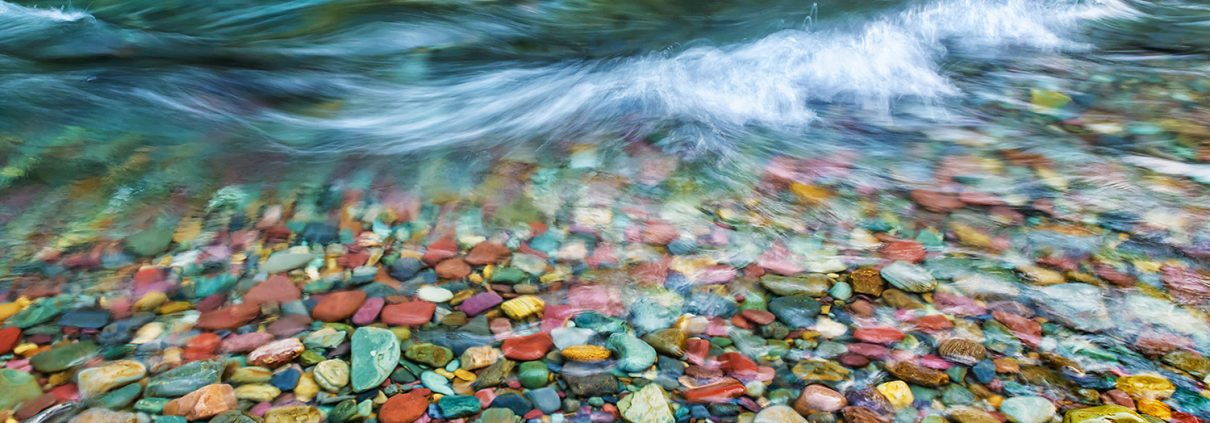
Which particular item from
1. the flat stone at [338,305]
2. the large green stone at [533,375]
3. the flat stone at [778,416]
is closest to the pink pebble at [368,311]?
the flat stone at [338,305]

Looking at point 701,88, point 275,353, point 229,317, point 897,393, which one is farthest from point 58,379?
point 701,88

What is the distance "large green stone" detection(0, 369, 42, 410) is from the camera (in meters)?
2.48

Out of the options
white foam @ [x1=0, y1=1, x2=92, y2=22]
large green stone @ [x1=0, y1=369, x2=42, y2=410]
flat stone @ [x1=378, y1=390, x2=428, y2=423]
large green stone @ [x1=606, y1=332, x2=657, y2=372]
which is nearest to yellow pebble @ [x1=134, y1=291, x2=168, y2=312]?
large green stone @ [x1=0, y1=369, x2=42, y2=410]

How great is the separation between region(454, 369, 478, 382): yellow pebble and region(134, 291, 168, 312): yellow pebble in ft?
3.73

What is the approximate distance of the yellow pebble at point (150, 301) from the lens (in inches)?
116

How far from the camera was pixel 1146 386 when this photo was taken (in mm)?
2566

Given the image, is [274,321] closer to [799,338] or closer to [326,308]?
[326,308]

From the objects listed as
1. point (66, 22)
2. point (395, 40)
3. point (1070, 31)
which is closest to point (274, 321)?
point (395, 40)

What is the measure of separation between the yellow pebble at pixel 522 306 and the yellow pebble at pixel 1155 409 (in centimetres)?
184

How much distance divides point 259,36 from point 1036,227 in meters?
4.70

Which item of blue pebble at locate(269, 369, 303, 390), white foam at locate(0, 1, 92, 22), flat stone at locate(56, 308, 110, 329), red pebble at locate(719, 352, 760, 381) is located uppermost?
white foam at locate(0, 1, 92, 22)

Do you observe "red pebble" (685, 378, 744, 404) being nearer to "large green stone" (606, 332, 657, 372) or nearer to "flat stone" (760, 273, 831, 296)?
"large green stone" (606, 332, 657, 372)

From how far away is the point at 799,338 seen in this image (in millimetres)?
2814

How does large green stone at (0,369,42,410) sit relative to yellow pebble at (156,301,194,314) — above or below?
below
